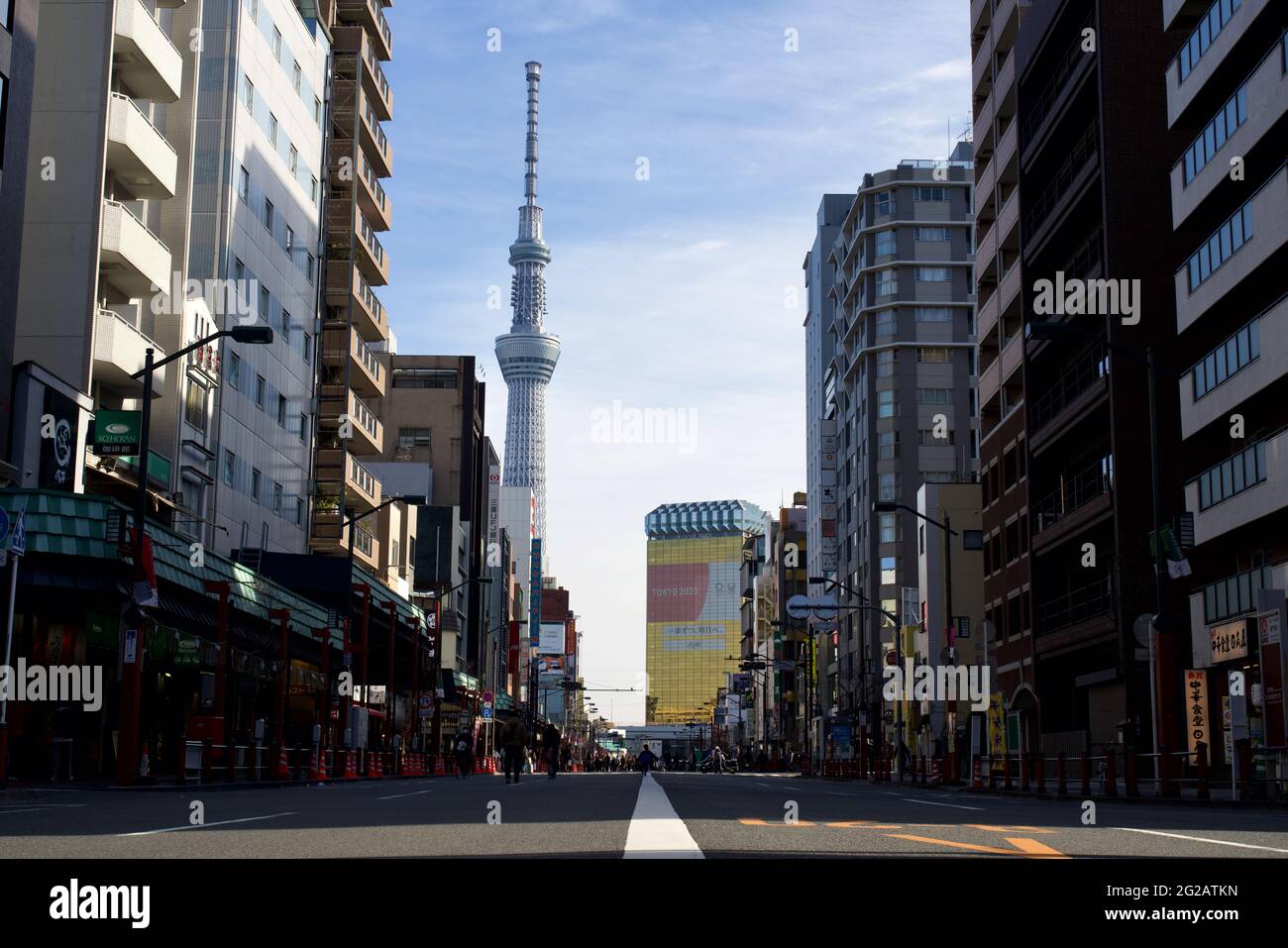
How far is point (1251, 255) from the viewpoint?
37.1 m

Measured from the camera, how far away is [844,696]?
117m

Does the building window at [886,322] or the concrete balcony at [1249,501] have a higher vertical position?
the building window at [886,322]

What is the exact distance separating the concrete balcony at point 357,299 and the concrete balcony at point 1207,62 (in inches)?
1552

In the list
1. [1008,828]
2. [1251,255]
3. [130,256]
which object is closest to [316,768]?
[130,256]

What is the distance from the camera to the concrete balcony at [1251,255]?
3494 cm

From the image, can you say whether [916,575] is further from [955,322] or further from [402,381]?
[402,381]

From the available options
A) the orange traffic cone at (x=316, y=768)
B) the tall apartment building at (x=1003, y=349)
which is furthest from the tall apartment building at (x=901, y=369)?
the orange traffic cone at (x=316, y=768)

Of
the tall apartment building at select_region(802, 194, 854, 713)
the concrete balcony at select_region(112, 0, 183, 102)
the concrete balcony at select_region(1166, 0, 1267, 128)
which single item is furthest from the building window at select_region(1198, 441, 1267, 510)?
the tall apartment building at select_region(802, 194, 854, 713)

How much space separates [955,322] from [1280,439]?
7785 cm

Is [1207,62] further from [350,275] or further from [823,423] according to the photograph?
[823,423]

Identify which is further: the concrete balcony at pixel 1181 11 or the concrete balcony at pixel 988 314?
the concrete balcony at pixel 988 314

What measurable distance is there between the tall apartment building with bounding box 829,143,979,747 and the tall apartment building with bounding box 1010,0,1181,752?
41.1 m

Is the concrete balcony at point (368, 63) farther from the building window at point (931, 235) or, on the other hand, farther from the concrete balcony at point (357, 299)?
the building window at point (931, 235)

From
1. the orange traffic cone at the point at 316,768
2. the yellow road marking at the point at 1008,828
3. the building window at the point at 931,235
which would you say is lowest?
the orange traffic cone at the point at 316,768
